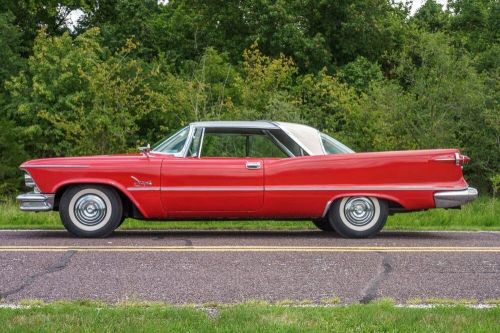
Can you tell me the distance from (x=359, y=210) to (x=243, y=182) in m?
1.53

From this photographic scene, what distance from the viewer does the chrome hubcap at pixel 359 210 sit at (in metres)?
A: 9.95

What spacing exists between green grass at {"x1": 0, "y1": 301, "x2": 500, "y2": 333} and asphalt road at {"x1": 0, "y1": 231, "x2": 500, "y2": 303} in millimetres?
621

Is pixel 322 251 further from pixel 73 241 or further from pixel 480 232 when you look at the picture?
pixel 480 232

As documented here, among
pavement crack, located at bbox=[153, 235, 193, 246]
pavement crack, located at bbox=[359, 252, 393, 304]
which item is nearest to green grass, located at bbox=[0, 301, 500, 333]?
pavement crack, located at bbox=[359, 252, 393, 304]

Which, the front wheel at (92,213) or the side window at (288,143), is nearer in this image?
the front wheel at (92,213)

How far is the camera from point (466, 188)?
1009cm

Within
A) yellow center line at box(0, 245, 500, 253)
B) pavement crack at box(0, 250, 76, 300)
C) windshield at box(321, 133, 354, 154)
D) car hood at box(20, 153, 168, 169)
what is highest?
windshield at box(321, 133, 354, 154)

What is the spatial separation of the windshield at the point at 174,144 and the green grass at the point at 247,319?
463cm

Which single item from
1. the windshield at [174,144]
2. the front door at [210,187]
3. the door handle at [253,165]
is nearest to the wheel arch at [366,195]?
the front door at [210,187]

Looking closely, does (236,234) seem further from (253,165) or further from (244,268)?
(244,268)

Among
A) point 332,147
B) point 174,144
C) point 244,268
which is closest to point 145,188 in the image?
point 174,144

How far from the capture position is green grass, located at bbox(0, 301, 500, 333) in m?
4.75

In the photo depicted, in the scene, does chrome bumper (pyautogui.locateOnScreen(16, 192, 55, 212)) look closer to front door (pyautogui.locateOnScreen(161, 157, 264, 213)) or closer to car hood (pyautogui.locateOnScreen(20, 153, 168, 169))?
car hood (pyautogui.locateOnScreen(20, 153, 168, 169))

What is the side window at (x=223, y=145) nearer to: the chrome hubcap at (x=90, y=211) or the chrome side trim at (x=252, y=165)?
the chrome side trim at (x=252, y=165)
